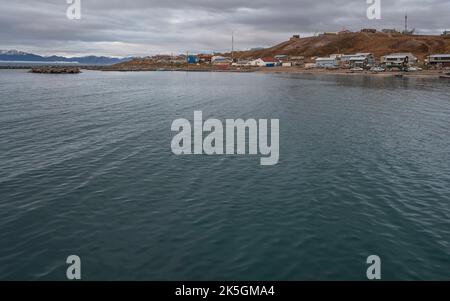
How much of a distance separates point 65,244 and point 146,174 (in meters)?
14.5

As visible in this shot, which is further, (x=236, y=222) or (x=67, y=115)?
(x=67, y=115)

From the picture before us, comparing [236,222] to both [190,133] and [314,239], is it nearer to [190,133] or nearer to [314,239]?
[314,239]

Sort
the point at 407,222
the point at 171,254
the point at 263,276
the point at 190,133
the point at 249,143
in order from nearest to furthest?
the point at 263,276
the point at 171,254
the point at 407,222
the point at 249,143
the point at 190,133

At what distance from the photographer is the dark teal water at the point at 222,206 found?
21.4 meters

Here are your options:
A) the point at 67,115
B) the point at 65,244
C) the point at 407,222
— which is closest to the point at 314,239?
the point at 407,222

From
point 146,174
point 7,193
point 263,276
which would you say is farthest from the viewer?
point 146,174

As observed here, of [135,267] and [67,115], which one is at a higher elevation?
[67,115]

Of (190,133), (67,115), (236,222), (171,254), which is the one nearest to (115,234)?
(171,254)

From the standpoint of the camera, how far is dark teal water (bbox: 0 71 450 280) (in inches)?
844

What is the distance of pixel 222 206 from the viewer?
29.9m

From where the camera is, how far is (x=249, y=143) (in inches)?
2031

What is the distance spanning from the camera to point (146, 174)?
37344mm
